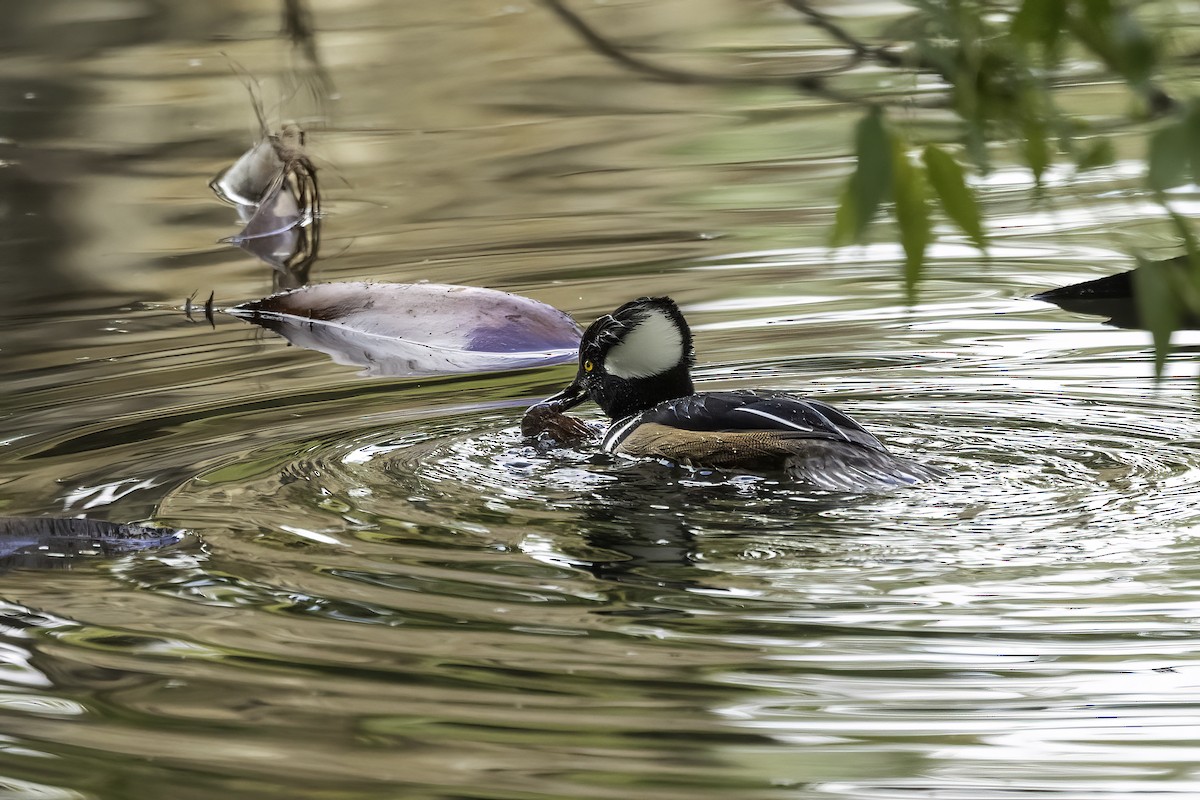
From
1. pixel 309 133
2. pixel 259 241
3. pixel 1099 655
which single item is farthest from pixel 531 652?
pixel 309 133

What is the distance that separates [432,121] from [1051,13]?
10.4 m

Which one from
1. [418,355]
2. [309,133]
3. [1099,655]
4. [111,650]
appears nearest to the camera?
[1099,655]

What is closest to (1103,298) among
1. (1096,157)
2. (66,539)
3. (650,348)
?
(650,348)

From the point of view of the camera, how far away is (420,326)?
7.61 m

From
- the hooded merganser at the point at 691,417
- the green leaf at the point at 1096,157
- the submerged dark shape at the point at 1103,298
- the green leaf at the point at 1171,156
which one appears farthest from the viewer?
the submerged dark shape at the point at 1103,298

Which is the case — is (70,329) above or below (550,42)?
below

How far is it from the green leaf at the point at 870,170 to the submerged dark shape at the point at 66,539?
9.63ft

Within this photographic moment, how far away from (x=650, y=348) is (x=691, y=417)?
0.65 m

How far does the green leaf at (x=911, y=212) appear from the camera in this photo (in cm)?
217

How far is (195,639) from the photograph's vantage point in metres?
3.96

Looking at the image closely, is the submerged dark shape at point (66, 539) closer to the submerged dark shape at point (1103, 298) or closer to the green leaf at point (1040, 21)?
the green leaf at point (1040, 21)

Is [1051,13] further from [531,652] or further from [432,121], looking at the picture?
[432,121]

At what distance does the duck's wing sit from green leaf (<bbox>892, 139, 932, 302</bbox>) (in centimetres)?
309

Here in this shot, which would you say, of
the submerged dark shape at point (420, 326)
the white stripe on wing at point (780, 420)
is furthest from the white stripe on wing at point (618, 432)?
the submerged dark shape at point (420, 326)
